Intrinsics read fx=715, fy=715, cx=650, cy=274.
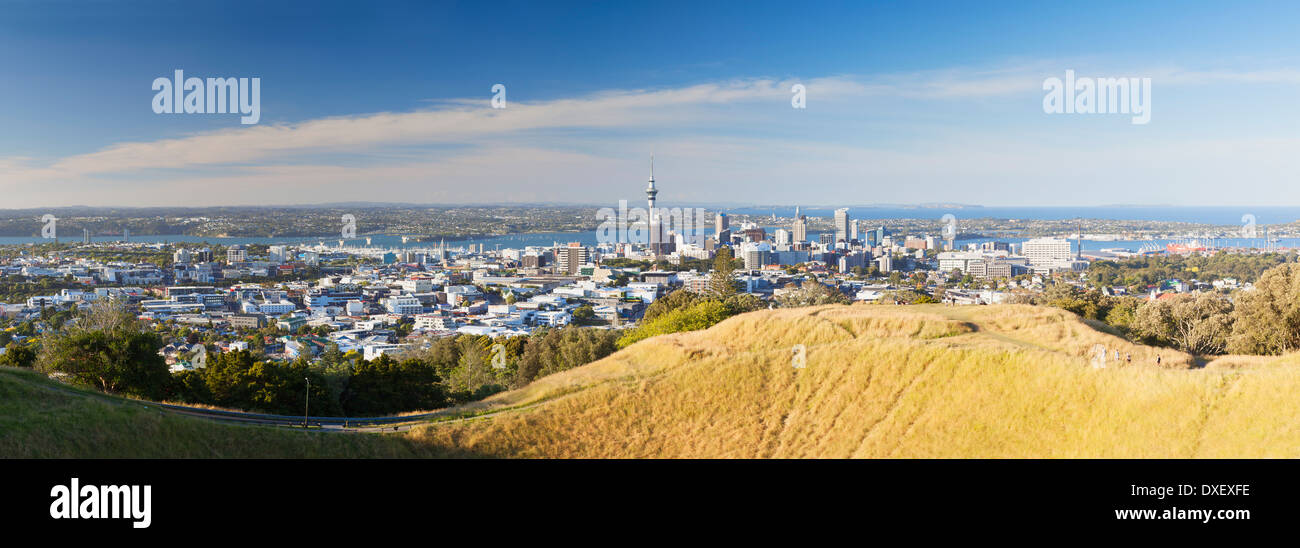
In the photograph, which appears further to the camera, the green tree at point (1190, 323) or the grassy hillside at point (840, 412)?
the green tree at point (1190, 323)

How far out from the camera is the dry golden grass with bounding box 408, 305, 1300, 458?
15961 millimetres

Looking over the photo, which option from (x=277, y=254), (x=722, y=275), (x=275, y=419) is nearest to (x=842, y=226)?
(x=722, y=275)

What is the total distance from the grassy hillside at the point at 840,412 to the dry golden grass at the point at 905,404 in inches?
1.8

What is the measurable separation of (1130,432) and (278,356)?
5154 centimetres

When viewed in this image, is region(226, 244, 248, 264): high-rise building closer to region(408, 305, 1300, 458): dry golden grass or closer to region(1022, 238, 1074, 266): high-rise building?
region(408, 305, 1300, 458): dry golden grass

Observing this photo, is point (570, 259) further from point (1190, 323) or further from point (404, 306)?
point (1190, 323)

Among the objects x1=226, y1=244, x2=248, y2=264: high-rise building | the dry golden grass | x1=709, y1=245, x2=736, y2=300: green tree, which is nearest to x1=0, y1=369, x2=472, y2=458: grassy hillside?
the dry golden grass

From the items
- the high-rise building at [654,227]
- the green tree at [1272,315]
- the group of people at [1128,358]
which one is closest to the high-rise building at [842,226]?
the high-rise building at [654,227]

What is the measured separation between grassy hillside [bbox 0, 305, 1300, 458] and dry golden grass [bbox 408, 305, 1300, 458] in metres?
0.05

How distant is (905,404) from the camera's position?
18812 mm

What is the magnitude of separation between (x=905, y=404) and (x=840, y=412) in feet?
5.52

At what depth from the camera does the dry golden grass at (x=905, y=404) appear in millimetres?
15961

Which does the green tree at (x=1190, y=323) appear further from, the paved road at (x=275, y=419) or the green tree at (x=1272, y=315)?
the paved road at (x=275, y=419)
